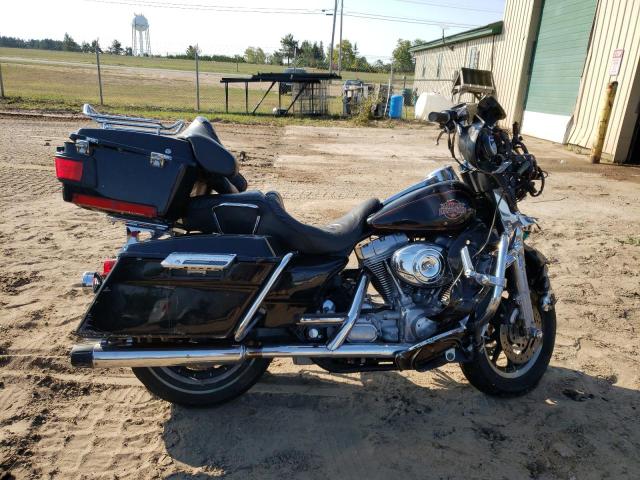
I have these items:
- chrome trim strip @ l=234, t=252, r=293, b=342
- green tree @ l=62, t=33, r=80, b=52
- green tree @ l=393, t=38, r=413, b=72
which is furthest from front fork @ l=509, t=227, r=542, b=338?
green tree @ l=62, t=33, r=80, b=52

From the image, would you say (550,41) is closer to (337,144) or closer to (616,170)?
(616,170)

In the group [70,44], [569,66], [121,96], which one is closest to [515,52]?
[569,66]

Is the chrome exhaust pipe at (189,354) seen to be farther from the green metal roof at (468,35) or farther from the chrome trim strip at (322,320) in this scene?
the green metal roof at (468,35)

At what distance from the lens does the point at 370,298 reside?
317 centimetres

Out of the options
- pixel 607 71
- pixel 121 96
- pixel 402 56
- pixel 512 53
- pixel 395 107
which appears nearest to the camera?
pixel 607 71

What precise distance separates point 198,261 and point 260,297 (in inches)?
15.1

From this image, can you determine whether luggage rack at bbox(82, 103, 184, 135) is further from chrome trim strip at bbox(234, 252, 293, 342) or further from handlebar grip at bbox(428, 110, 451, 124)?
handlebar grip at bbox(428, 110, 451, 124)

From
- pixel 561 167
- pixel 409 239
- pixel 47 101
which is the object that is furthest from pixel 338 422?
pixel 47 101

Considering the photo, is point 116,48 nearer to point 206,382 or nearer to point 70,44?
point 70,44

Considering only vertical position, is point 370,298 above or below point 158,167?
below

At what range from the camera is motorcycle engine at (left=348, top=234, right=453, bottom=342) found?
2938 mm

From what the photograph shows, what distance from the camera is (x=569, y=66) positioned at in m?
14.3

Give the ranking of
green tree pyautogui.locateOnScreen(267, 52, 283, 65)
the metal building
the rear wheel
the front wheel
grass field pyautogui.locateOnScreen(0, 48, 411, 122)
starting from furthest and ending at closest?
green tree pyautogui.locateOnScreen(267, 52, 283, 65), grass field pyautogui.locateOnScreen(0, 48, 411, 122), the metal building, the front wheel, the rear wheel

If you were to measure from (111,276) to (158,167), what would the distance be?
63cm
